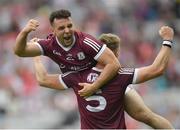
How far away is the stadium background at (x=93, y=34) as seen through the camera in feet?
46.3

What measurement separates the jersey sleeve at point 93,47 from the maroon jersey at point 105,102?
10.3 inches

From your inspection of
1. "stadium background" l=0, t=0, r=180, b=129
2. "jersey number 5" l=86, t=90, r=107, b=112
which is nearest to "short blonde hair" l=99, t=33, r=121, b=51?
"jersey number 5" l=86, t=90, r=107, b=112

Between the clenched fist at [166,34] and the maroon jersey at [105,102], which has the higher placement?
the clenched fist at [166,34]

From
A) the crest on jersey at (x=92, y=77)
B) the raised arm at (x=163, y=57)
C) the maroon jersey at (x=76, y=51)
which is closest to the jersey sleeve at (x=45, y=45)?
the maroon jersey at (x=76, y=51)

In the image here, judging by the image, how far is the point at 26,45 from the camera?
925cm

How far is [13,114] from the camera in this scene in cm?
1454

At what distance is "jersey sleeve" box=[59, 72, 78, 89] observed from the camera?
9602mm

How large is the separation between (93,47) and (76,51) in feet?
0.66

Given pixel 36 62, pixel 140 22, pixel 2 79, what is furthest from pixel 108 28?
pixel 36 62

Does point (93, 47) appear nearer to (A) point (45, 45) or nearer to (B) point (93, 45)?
(B) point (93, 45)

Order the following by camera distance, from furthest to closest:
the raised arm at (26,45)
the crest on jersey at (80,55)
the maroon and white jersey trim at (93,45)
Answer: the crest on jersey at (80,55), the maroon and white jersey trim at (93,45), the raised arm at (26,45)

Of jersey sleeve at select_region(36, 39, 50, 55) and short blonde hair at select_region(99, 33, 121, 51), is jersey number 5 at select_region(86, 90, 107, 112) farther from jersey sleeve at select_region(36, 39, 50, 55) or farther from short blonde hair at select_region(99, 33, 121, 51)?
jersey sleeve at select_region(36, 39, 50, 55)

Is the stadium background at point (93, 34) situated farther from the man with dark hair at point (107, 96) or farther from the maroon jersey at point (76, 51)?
the maroon jersey at point (76, 51)

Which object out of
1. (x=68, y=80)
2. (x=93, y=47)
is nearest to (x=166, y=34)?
(x=93, y=47)
